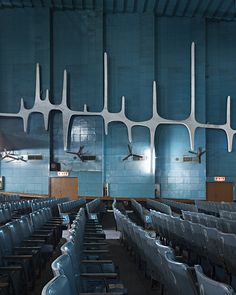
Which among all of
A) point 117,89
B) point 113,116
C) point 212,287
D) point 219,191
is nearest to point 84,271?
point 212,287

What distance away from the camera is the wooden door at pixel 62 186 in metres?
20.4

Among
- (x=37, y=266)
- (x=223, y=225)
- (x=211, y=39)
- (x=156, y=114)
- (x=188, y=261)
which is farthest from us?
(x=211, y=39)

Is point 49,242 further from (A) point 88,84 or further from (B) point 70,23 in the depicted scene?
(B) point 70,23

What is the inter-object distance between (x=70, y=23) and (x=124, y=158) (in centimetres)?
715

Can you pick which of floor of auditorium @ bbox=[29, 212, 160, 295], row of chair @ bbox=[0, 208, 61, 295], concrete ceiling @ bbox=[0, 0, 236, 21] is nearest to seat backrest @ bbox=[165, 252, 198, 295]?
row of chair @ bbox=[0, 208, 61, 295]

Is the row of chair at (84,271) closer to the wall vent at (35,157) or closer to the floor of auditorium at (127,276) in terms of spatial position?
the floor of auditorium at (127,276)

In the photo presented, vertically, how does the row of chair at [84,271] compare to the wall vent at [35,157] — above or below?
below

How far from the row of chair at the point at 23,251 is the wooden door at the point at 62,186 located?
13494 mm

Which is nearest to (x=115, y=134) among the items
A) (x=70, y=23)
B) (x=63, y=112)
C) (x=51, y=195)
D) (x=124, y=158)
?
(x=124, y=158)

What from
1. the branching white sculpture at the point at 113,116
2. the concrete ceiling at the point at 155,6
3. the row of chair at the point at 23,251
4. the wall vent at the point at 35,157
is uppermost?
the concrete ceiling at the point at 155,6

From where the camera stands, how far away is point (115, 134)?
20219 mm

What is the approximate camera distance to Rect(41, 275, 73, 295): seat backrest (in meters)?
1.97

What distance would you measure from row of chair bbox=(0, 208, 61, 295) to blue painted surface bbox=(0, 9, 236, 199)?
13.3 m

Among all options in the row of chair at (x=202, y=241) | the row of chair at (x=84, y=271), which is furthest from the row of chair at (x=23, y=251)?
the row of chair at (x=202, y=241)
